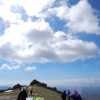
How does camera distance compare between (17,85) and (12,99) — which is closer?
(12,99)

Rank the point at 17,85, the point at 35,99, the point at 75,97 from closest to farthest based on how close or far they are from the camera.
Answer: the point at 75,97, the point at 35,99, the point at 17,85

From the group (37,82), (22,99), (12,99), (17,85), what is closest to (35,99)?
(12,99)

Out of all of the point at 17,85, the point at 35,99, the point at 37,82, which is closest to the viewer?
the point at 35,99

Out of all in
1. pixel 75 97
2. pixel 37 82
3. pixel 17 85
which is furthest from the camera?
pixel 37 82

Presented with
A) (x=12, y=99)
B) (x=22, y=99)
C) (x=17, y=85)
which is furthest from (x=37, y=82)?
(x=22, y=99)

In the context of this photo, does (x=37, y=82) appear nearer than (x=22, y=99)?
No

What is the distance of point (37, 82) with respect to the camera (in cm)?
7806

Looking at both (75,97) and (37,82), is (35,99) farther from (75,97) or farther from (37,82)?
(37,82)

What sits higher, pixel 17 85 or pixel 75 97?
pixel 17 85

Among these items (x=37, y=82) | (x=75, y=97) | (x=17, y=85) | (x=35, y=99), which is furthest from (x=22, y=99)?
(x=37, y=82)

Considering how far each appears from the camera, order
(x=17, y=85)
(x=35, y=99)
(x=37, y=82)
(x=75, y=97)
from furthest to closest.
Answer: (x=37, y=82) → (x=17, y=85) → (x=35, y=99) → (x=75, y=97)

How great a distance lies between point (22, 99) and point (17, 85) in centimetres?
5147

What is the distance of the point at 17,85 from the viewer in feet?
227

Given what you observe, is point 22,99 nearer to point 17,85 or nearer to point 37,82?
point 17,85
